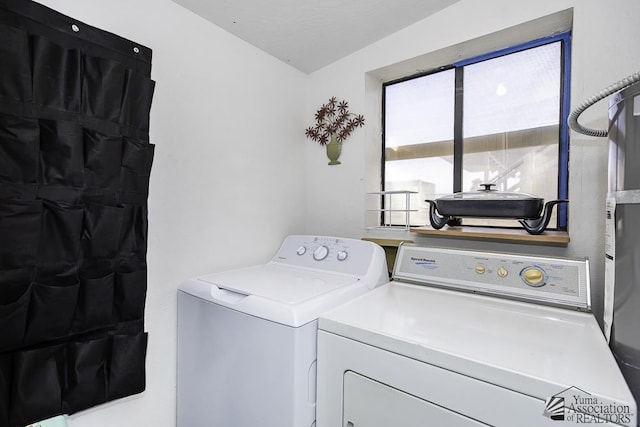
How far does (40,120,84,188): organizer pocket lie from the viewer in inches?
36.5

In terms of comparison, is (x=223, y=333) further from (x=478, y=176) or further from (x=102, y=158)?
(x=478, y=176)

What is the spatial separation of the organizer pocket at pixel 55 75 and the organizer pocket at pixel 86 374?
78 centimetres

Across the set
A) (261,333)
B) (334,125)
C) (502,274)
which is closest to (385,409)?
(261,333)

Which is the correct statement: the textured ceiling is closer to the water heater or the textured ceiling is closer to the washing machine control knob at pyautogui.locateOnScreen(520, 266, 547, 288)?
the water heater

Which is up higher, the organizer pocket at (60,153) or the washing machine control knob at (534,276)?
the organizer pocket at (60,153)

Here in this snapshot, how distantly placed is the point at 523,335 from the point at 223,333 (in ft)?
3.09

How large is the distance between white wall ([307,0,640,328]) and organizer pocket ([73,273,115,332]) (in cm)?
117

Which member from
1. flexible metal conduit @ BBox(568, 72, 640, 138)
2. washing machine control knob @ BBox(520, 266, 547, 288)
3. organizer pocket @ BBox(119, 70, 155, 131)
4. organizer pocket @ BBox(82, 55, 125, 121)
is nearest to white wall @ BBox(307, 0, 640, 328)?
flexible metal conduit @ BBox(568, 72, 640, 138)

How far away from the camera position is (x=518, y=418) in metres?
0.61

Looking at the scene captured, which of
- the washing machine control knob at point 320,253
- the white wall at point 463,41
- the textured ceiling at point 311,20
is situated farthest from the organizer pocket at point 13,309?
the white wall at point 463,41

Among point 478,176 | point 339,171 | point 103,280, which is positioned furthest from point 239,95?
point 478,176

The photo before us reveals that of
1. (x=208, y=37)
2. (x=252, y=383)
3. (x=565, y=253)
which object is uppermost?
(x=208, y=37)

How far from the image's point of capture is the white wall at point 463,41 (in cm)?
110

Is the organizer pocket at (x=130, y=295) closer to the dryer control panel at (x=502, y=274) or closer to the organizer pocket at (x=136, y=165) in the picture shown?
the organizer pocket at (x=136, y=165)
